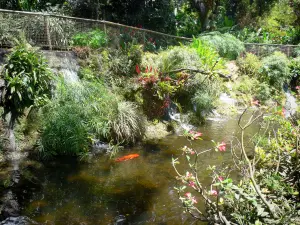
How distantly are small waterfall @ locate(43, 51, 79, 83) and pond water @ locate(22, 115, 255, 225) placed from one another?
120 inches

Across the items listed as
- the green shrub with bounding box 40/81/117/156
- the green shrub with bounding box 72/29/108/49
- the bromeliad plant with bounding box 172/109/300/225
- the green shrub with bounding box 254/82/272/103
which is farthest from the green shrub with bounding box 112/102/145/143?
the green shrub with bounding box 254/82/272/103

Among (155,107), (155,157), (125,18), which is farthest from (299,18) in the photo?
(155,157)

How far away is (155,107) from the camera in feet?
33.6

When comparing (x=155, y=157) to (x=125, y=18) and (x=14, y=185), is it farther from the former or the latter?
(x=125, y=18)

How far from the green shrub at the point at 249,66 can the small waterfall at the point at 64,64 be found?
28.1ft

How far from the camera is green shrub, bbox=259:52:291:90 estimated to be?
14797mm

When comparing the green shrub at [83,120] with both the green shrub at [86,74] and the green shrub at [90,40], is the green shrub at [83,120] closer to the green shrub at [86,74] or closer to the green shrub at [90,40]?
the green shrub at [86,74]

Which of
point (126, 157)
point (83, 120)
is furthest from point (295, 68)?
point (83, 120)

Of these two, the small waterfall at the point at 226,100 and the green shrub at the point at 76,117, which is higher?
the green shrub at the point at 76,117

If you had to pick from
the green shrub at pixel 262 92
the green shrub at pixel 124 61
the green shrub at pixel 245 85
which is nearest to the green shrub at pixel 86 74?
the green shrub at pixel 124 61

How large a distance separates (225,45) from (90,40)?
738 centimetres

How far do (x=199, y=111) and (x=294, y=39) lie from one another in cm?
1340

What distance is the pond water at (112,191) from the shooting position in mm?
5180

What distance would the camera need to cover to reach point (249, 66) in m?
15.4
